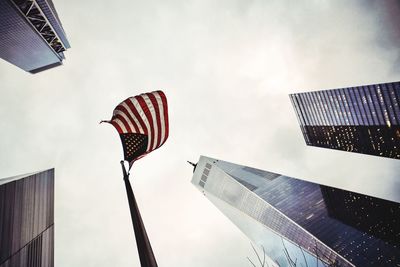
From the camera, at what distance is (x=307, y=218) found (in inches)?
3703

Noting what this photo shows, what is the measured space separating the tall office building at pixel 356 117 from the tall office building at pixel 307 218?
31808mm

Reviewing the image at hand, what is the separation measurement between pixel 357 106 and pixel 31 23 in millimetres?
141487

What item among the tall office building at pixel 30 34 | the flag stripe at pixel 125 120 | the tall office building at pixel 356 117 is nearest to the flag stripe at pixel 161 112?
the flag stripe at pixel 125 120

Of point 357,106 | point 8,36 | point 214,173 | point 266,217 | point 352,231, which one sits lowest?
point 352,231

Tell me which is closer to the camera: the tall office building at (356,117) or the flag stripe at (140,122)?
the flag stripe at (140,122)

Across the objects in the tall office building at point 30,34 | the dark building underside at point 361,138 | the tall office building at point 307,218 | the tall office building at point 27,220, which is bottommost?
the tall office building at point 307,218

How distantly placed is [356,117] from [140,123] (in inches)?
5606

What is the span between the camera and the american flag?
12109 millimetres

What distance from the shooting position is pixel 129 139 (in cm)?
1241

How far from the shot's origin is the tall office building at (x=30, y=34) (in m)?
91.3

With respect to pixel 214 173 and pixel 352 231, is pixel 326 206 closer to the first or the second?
pixel 352 231

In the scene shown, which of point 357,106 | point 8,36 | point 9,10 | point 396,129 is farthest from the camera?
point 357,106

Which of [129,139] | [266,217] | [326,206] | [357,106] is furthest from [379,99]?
[129,139]

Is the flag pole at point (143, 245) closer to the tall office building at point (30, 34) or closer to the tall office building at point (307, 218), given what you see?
the tall office building at point (307, 218)
